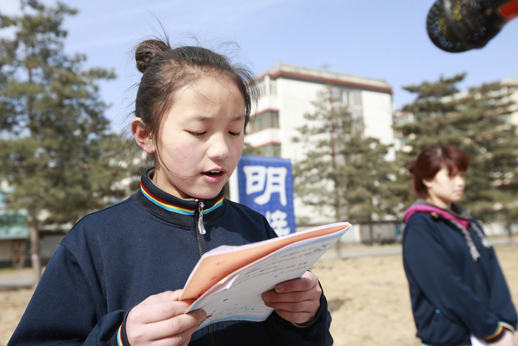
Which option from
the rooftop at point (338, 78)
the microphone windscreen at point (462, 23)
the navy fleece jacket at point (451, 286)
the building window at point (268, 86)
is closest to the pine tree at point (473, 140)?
the rooftop at point (338, 78)

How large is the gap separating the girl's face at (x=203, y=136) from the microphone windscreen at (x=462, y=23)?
0.52 metres

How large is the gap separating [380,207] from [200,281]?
18789mm

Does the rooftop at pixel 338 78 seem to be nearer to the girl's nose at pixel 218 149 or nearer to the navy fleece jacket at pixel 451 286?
the navy fleece jacket at pixel 451 286

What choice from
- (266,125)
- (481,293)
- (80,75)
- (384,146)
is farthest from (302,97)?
(481,293)

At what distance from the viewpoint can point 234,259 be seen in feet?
2.11

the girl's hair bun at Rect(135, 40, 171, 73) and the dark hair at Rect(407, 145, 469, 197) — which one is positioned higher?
the girl's hair bun at Rect(135, 40, 171, 73)

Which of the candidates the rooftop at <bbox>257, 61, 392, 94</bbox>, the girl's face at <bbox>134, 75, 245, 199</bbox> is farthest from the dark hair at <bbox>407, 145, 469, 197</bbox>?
the rooftop at <bbox>257, 61, 392, 94</bbox>

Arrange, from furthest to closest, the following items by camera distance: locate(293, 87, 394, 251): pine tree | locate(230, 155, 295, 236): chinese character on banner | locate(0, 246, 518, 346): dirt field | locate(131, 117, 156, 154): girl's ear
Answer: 1. locate(293, 87, 394, 251): pine tree
2. locate(0, 246, 518, 346): dirt field
3. locate(230, 155, 295, 236): chinese character on banner
4. locate(131, 117, 156, 154): girl's ear

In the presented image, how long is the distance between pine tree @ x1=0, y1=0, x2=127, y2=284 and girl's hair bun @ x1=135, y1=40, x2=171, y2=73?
8.16m

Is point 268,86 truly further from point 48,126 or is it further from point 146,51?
point 146,51

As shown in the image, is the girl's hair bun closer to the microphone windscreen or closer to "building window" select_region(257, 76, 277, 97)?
the microphone windscreen

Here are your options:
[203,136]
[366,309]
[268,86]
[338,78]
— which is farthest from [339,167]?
[203,136]

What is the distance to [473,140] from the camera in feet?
58.3

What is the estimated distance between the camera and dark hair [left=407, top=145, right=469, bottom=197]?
2.10 m
